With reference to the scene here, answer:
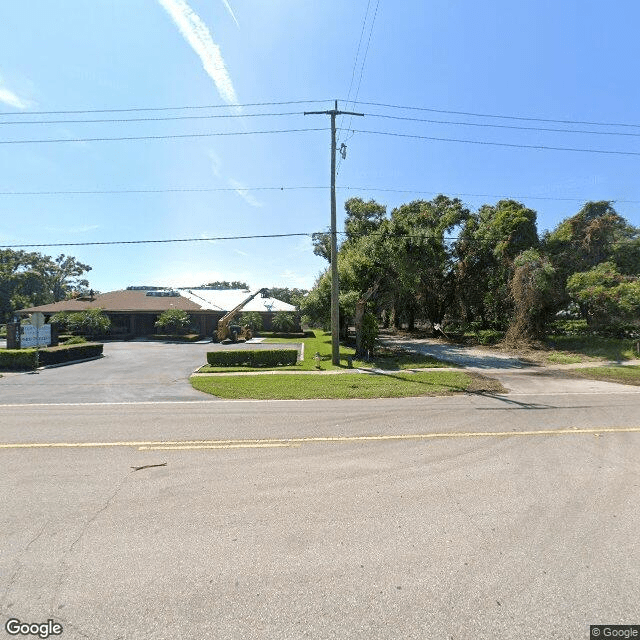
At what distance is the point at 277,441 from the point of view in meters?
6.75

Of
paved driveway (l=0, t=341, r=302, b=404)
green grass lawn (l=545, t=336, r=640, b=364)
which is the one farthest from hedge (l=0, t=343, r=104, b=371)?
green grass lawn (l=545, t=336, r=640, b=364)

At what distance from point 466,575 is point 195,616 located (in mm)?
2334

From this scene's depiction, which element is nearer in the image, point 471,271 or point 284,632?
point 284,632

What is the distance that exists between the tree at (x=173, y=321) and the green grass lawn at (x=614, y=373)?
3086cm

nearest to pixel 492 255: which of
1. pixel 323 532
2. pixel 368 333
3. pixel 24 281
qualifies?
pixel 368 333

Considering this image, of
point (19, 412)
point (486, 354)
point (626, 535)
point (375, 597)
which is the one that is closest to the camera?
point (375, 597)

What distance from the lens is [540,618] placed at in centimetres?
262

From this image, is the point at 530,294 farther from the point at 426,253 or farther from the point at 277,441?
the point at 277,441

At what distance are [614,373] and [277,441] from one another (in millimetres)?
15752

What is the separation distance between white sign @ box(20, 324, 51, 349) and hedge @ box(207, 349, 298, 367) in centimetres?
1351

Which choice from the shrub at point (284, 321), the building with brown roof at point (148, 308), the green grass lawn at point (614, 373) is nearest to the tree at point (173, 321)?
the building with brown roof at point (148, 308)

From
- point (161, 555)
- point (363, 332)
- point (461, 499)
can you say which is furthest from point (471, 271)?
point (161, 555)

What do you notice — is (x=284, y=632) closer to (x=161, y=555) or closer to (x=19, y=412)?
(x=161, y=555)

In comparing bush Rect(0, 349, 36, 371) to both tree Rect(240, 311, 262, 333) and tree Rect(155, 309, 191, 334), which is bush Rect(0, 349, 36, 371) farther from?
tree Rect(240, 311, 262, 333)
